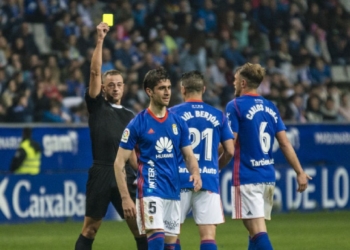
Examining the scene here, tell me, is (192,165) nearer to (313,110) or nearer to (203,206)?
(203,206)

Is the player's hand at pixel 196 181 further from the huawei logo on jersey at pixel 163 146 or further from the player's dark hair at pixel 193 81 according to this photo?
the player's dark hair at pixel 193 81

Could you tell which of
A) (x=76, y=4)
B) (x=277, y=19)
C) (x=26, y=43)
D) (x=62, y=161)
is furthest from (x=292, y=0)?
(x=62, y=161)

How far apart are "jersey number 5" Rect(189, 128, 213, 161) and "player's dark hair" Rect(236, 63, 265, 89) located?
2.46 feet

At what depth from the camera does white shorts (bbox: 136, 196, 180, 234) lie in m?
7.88

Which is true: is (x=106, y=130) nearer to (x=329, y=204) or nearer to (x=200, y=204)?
(x=200, y=204)

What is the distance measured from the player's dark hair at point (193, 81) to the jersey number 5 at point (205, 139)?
389 mm

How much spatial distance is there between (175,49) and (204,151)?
12.2 meters

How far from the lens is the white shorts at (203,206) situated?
8.66m

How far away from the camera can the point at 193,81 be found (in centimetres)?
884

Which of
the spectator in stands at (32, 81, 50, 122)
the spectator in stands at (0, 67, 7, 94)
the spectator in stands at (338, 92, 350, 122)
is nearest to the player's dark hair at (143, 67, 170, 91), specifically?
the spectator in stands at (32, 81, 50, 122)

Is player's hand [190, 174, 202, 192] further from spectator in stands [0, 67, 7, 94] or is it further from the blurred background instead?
spectator in stands [0, 67, 7, 94]

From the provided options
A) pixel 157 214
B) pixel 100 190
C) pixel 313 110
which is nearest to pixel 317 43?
pixel 313 110

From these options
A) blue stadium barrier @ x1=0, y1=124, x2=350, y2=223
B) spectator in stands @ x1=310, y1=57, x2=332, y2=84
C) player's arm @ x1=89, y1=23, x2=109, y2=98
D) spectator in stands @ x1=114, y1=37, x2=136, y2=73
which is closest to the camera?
player's arm @ x1=89, y1=23, x2=109, y2=98

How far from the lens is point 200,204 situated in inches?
343
